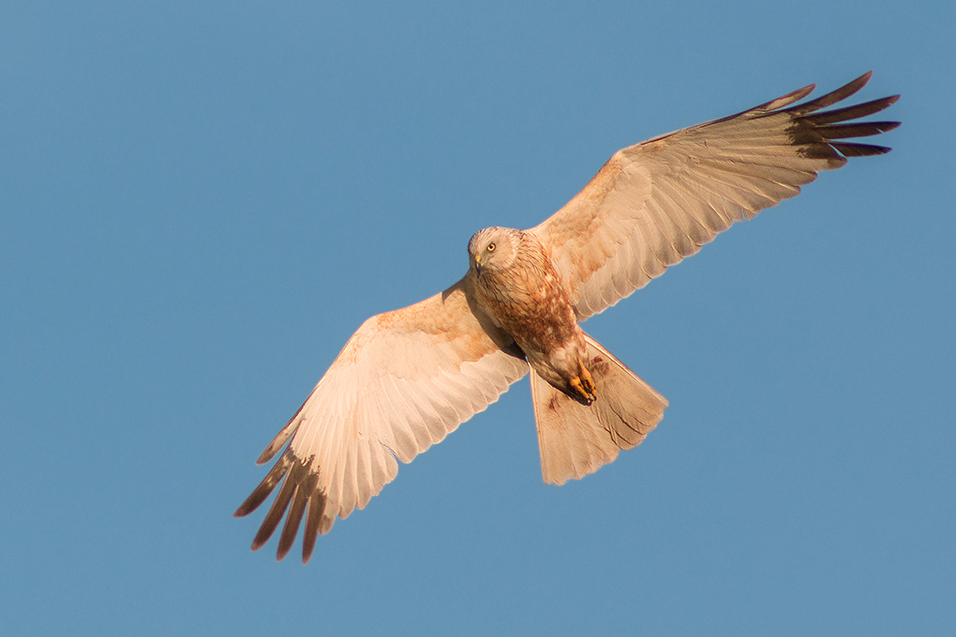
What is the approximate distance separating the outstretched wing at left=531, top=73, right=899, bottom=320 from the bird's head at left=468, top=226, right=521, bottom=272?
0.46 metres

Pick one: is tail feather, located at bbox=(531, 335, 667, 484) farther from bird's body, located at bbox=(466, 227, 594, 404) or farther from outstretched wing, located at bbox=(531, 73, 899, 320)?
outstretched wing, located at bbox=(531, 73, 899, 320)

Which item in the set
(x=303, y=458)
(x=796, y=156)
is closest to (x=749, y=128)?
(x=796, y=156)

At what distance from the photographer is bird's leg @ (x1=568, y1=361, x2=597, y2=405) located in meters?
8.52

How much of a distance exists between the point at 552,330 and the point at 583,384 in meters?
0.57

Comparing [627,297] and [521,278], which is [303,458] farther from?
[627,297]

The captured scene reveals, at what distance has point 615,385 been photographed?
341 inches

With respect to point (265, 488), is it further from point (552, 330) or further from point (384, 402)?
point (552, 330)

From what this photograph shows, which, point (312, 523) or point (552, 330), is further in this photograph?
point (312, 523)

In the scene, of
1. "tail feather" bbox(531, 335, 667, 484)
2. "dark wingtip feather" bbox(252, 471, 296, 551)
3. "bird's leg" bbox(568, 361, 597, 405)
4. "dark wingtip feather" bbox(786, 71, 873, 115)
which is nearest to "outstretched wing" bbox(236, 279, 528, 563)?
"dark wingtip feather" bbox(252, 471, 296, 551)

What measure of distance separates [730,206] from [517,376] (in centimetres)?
242

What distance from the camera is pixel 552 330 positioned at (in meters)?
8.38

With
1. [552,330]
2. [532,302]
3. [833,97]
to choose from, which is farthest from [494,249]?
[833,97]

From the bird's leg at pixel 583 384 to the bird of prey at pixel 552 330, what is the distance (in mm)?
12

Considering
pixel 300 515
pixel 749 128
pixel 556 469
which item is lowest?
pixel 556 469
